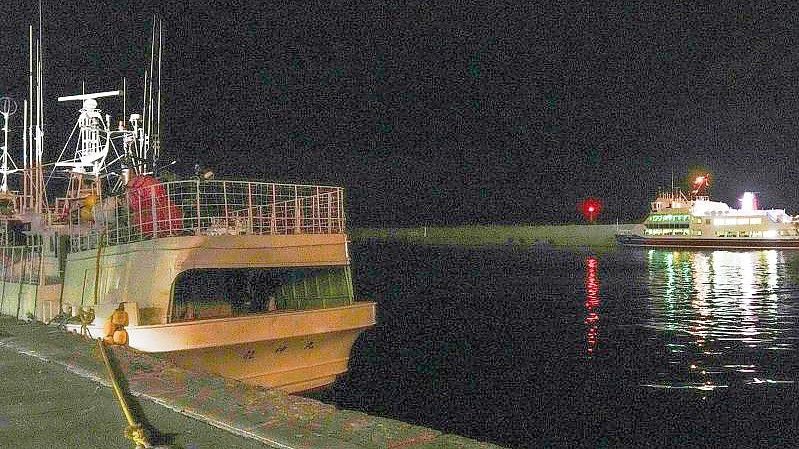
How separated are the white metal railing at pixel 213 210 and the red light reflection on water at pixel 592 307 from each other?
11.6m

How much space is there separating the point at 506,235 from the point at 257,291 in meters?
127

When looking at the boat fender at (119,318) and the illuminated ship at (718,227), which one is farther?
the illuminated ship at (718,227)

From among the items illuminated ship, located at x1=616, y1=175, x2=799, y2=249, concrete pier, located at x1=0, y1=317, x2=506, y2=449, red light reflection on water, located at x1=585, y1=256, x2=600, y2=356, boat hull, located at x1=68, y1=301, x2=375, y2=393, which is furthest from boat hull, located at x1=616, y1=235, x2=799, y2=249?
concrete pier, located at x1=0, y1=317, x2=506, y2=449

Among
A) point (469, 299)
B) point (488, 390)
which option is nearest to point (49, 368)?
point (488, 390)

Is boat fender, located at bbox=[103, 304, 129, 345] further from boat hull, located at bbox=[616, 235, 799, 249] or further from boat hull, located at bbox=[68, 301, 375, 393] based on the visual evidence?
boat hull, located at bbox=[616, 235, 799, 249]

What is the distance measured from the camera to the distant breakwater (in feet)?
411

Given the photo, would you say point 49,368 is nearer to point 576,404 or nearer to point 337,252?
point 337,252

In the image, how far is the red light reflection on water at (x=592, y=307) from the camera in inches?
1020

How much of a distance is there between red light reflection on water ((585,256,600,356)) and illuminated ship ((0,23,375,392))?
37.3ft

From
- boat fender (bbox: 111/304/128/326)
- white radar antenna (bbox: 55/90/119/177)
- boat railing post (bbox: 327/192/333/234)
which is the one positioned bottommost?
boat fender (bbox: 111/304/128/326)

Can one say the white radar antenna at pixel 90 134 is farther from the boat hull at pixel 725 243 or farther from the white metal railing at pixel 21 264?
the boat hull at pixel 725 243

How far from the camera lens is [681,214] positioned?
100m

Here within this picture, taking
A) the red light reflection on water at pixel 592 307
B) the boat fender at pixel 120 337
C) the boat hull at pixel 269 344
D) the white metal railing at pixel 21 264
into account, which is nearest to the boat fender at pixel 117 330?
the boat fender at pixel 120 337

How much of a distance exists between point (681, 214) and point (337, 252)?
94.7 metres
